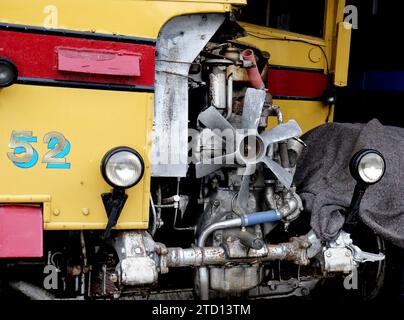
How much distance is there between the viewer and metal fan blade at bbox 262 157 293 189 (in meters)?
3.11

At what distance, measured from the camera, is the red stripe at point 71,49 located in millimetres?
2652

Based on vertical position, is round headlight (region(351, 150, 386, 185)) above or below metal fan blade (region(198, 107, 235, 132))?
below

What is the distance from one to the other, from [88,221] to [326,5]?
2.66 metres

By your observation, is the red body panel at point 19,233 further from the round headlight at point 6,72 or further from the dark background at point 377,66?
the dark background at point 377,66

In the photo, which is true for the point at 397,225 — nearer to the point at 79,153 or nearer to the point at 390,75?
the point at 79,153

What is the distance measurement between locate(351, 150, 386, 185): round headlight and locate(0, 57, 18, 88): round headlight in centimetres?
156

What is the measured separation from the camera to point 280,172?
314cm

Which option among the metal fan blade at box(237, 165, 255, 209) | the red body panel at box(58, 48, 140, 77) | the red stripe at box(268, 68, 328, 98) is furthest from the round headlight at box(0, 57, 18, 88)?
the red stripe at box(268, 68, 328, 98)

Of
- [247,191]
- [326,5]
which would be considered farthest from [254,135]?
[326,5]

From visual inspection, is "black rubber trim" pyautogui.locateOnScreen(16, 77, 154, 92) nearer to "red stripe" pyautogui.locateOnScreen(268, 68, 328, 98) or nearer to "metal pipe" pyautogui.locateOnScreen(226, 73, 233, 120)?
"metal pipe" pyautogui.locateOnScreen(226, 73, 233, 120)

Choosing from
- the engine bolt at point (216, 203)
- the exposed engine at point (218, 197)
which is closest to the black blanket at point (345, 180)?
the exposed engine at point (218, 197)

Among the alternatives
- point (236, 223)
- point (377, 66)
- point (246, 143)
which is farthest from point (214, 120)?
point (377, 66)

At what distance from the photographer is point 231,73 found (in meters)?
3.28

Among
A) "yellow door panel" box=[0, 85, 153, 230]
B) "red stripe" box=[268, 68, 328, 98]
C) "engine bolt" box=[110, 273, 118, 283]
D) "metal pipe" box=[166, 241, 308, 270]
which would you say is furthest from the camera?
"red stripe" box=[268, 68, 328, 98]
